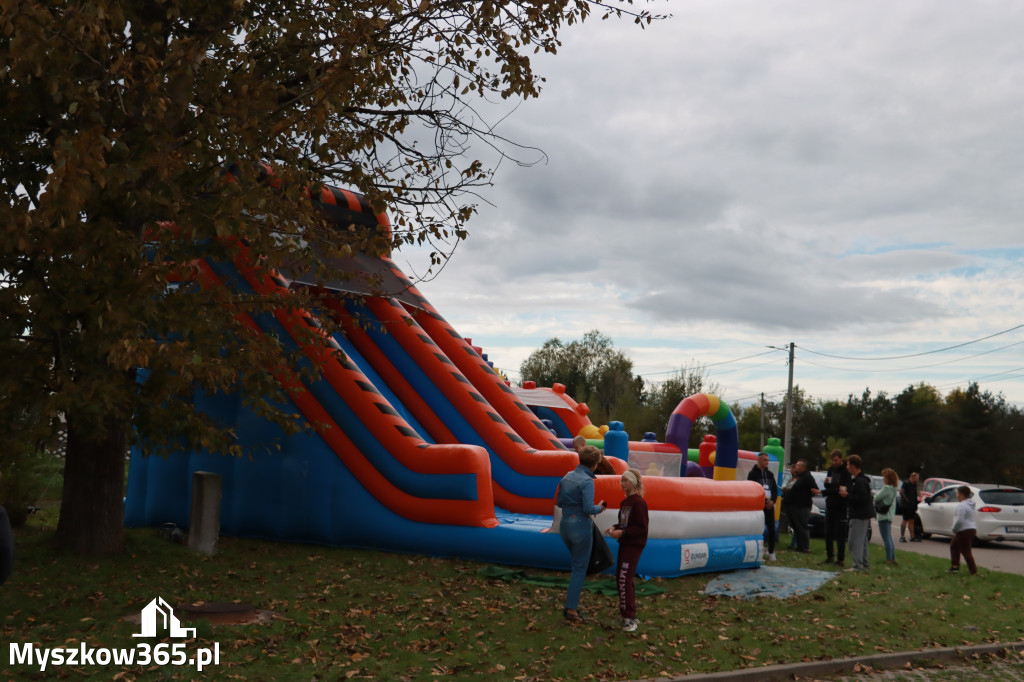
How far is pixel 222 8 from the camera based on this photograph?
360 inches

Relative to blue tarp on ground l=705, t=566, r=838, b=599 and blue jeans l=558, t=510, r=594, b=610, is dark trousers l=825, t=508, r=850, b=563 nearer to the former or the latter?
blue tarp on ground l=705, t=566, r=838, b=599

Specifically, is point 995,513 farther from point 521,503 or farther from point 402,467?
point 402,467

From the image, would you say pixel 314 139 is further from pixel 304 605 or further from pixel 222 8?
pixel 304 605

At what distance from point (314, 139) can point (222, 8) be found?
1643mm

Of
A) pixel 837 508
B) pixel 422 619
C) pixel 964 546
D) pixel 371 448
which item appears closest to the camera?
pixel 422 619

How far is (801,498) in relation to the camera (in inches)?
588

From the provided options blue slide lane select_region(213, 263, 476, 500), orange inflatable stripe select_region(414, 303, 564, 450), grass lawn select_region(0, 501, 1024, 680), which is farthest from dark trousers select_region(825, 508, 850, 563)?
blue slide lane select_region(213, 263, 476, 500)

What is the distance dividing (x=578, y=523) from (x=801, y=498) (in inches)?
300

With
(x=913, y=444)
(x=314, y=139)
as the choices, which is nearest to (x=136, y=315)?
(x=314, y=139)

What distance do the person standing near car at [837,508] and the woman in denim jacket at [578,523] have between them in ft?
21.1

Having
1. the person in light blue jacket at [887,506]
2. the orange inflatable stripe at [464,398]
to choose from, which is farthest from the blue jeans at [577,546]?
the person in light blue jacket at [887,506]

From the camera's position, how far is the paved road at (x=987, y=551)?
1572cm

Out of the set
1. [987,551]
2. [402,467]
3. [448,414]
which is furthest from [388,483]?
[987,551]

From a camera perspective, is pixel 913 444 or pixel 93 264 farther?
pixel 913 444
